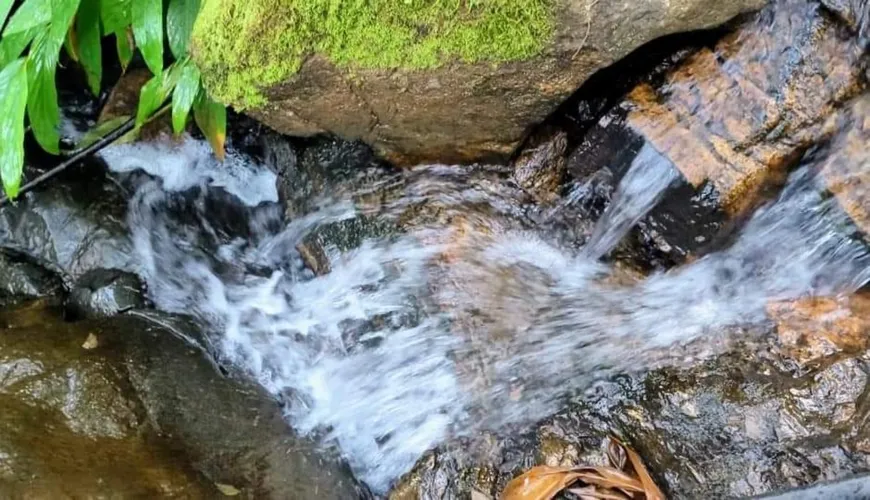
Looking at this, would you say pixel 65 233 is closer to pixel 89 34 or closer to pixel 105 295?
pixel 105 295

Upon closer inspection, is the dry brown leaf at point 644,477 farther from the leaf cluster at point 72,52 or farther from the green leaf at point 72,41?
the green leaf at point 72,41

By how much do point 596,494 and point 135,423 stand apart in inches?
58.4

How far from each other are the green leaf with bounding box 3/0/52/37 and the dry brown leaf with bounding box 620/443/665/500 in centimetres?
246

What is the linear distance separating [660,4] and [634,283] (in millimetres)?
1003

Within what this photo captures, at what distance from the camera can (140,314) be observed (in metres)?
2.87

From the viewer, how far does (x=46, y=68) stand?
102 inches

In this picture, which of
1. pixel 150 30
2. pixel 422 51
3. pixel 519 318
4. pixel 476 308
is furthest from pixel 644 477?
pixel 150 30

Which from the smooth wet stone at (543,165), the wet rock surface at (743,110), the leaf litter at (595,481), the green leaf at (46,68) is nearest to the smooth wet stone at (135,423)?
the leaf litter at (595,481)

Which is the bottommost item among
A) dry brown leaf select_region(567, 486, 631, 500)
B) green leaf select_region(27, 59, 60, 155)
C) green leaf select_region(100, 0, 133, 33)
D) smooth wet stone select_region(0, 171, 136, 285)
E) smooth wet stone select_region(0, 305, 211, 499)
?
smooth wet stone select_region(0, 171, 136, 285)

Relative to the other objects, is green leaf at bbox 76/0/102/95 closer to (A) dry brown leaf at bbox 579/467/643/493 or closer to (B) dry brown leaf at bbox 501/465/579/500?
(B) dry brown leaf at bbox 501/465/579/500

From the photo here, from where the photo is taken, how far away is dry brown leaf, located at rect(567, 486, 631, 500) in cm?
221

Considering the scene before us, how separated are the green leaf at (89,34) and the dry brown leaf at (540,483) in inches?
87.6

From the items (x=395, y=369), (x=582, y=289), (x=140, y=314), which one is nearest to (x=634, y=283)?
(x=582, y=289)

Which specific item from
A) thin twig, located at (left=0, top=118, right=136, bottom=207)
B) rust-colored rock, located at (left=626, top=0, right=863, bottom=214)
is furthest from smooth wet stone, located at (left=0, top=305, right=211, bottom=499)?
rust-colored rock, located at (left=626, top=0, right=863, bottom=214)
